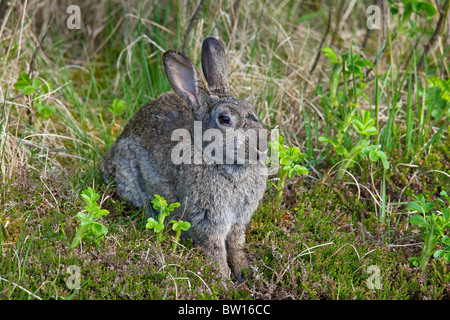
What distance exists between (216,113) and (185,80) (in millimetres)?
469

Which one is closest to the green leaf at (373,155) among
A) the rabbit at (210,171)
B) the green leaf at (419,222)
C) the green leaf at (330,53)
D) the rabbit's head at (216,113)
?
the green leaf at (419,222)

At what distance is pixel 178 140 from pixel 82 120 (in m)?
1.57

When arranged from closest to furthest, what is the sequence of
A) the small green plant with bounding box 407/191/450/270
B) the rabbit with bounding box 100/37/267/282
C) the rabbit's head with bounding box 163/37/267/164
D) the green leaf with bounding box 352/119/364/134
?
1. the small green plant with bounding box 407/191/450/270
2. the rabbit's head with bounding box 163/37/267/164
3. the rabbit with bounding box 100/37/267/282
4. the green leaf with bounding box 352/119/364/134

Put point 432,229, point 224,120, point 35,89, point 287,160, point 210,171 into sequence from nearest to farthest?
point 432,229 → point 224,120 → point 210,171 → point 287,160 → point 35,89

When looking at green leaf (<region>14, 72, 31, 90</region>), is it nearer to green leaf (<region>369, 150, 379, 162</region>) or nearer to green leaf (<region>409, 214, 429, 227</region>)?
green leaf (<region>369, 150, 379, 162</region>)

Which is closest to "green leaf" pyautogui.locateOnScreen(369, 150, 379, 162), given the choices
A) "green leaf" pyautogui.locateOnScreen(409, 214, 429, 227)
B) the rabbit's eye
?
"green leaf" pyautogui.locateOnScreen(409, 214, 429, 227)

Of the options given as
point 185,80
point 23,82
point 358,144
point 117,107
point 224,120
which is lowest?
point 358,144

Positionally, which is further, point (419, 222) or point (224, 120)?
point (224, 120)

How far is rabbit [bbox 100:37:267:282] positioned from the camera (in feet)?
14.7

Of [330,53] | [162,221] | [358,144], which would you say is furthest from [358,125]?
[162,221]

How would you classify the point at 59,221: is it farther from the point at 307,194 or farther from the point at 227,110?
the point at 307,194

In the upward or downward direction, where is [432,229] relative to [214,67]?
downward

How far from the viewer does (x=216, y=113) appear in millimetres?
4391

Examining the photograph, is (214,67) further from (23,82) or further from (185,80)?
(23,82)
